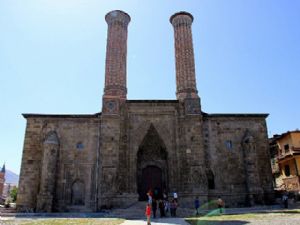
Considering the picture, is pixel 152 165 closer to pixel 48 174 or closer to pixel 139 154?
pixel 139 154

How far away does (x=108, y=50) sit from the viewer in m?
19.3

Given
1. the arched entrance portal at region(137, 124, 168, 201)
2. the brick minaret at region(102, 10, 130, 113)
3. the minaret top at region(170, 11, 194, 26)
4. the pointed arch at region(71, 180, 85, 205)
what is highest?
the minaret top at region(170, 11, 194, 26)

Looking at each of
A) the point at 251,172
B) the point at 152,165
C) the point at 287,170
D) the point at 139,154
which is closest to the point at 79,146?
the point at 139,154

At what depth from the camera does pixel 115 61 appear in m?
19.0

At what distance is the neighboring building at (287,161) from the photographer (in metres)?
22.5

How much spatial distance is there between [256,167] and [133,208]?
7.32 m

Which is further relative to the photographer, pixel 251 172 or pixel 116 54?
pixel 116 54

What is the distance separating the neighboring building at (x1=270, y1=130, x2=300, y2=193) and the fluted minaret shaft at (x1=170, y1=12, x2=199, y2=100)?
10.3m

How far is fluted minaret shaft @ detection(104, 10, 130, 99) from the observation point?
1847 cm

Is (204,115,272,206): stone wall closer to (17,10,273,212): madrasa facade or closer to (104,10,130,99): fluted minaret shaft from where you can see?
(17,10,273,212): madrasa facade

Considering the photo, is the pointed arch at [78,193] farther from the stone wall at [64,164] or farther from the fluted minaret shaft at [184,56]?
the fluted minaret shaft at [184,56]

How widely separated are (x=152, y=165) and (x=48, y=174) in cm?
582

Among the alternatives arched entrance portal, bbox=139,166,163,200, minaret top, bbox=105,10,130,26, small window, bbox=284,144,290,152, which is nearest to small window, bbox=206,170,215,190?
arched entrance portal, bbox=139,166,163,200

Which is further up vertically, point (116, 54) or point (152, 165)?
point (116, 54)
